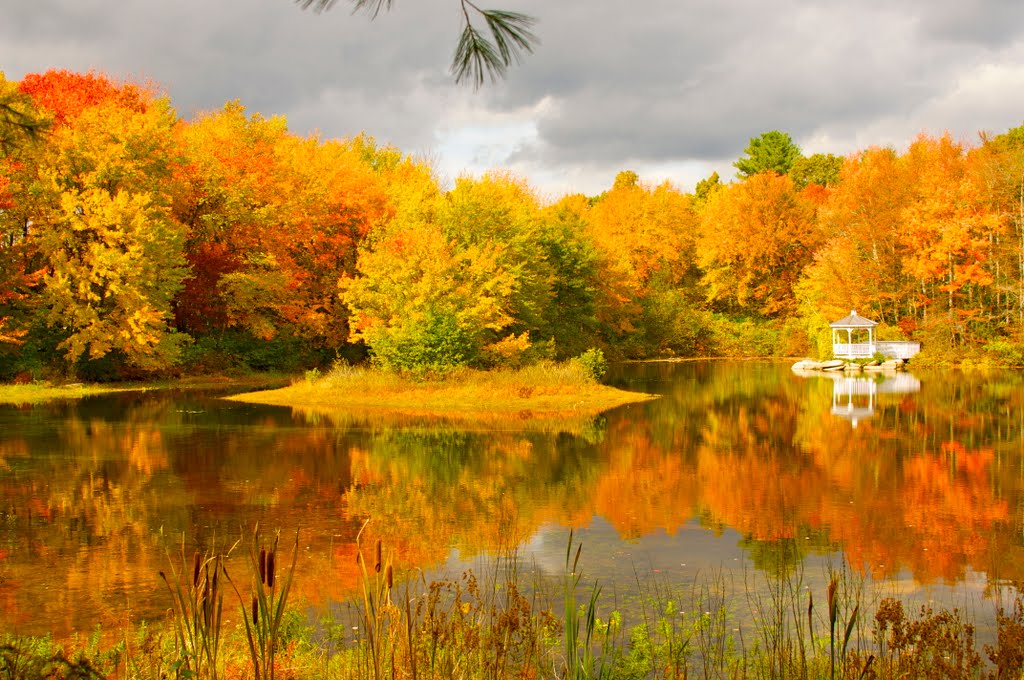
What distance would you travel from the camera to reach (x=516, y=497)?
14.1 metres

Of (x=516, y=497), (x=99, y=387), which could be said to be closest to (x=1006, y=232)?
(x=516, y=497)

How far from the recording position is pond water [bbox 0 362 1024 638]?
954 cm

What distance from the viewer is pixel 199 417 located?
25.0 metres

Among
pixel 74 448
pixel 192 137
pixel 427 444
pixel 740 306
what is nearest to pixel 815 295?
pixel 740 306

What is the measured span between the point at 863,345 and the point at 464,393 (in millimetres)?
28816

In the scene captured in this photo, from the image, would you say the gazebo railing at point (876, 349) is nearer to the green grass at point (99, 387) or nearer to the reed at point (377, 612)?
the green grass at point (99, 387)

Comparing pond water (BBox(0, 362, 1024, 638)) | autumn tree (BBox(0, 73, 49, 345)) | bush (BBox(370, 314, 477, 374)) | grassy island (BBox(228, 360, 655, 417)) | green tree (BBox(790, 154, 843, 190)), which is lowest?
pond water (BBox(0, 362, 1024, 638))

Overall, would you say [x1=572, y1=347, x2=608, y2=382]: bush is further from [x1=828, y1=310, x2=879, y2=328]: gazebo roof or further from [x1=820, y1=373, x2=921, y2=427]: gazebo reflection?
[x1=828, y1=310, x2=879, y2=328]: gazebo roof

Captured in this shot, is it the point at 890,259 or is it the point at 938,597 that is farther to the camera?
the point at 890,259

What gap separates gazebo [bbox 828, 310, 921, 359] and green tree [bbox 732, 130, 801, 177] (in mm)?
31502

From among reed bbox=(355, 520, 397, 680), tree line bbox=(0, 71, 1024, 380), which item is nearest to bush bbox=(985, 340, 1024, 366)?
tree line bbox=(0, 71, 1024, 380)

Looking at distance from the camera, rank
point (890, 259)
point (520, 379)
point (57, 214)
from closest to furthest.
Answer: point (520, 379), point (57, 214), point (890, 259)

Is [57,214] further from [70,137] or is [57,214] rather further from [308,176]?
[308,176]

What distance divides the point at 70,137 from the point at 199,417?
14.7 metres
